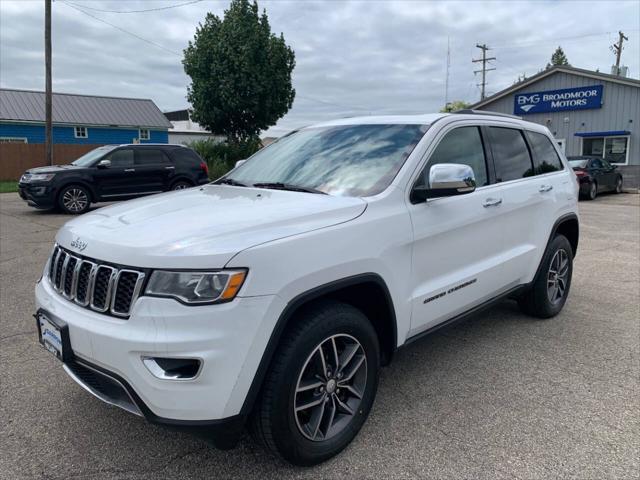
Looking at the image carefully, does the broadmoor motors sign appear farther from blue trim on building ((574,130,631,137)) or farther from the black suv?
the black suv

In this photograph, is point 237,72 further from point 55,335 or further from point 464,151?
point 55,335

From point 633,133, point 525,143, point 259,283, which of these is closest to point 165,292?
point 259,283

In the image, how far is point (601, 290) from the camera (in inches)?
229

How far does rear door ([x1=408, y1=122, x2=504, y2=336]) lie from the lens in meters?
3.08

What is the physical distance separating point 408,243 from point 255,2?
95.5 feet

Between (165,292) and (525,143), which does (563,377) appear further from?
(165,292)

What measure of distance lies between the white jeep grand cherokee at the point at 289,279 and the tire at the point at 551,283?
2.64ft

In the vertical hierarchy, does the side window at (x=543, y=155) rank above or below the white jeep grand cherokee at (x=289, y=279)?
above

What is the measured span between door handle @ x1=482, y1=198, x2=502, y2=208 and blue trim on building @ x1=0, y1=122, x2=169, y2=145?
35.3 m

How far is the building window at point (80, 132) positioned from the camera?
115 ft

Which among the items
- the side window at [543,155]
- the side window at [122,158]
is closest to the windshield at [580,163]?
the side window at [122,158]

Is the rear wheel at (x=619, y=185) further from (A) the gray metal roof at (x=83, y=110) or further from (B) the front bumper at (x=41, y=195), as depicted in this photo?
(A) the gray metal roof at (x=83, y=110)

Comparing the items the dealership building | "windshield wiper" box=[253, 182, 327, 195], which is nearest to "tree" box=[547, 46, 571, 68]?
the dealership building

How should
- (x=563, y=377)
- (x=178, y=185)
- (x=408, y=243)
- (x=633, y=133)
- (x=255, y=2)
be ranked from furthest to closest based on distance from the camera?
(x=255, y=2) < (x=633, y=133) < (x=178, y=185) < (x=563, y=377) < (x=408, y=243)
